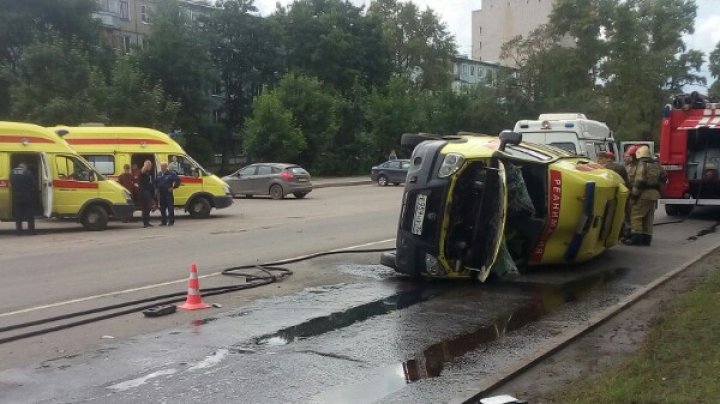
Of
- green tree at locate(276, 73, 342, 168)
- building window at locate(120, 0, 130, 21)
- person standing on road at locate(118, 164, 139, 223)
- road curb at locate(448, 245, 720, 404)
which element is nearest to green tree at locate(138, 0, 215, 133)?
green tree at locate(276, 73, 342, 168)

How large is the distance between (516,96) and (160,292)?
52.7 metres

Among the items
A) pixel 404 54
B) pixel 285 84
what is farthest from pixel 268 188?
pixel 404 54

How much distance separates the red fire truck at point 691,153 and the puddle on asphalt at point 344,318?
1047 cm

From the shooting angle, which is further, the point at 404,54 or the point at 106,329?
the point at 404,54

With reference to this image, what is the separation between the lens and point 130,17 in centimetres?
5809

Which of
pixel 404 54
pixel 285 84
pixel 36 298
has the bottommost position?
pixel 36 298

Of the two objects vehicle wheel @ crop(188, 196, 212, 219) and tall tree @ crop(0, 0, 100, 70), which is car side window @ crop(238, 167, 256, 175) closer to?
vehicle wheel @ crop(188, 196, 212, 219)

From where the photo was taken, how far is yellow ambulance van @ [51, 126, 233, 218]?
20.0 m

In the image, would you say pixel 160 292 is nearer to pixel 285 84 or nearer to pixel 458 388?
pixel 458 388

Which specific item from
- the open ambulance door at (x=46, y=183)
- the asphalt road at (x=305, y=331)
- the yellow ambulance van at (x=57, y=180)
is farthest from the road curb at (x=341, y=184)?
the asphalt road at (x=305, y=331)

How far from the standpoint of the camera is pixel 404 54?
2881 inches

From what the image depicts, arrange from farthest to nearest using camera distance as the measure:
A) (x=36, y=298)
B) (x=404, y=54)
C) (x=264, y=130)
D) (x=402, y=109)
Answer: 1. (x=404, y=54)
2. (x=402, y=109)
3. (x=264, y=130)
4. (x=36, y=298)

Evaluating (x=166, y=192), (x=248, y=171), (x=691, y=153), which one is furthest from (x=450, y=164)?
(x=248, y=171)

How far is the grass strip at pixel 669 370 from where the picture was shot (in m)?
4.70
